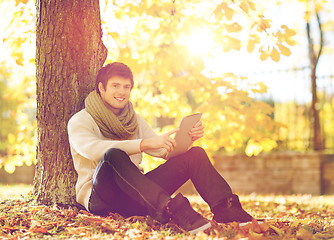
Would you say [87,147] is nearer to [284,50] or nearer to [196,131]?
[196,131]

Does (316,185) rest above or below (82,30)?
below

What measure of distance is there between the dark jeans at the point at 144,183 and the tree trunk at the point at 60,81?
0.64m

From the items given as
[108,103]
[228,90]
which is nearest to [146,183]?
[108,103]

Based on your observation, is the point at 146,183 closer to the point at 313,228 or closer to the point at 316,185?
the point at 313,228

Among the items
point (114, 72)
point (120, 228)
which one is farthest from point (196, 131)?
point (120, 228)

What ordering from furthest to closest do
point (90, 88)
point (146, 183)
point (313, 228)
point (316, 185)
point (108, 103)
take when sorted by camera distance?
point (316, 185)
point (90, 88)
point (108, 103)
point (313, 228)
point (146, 183)

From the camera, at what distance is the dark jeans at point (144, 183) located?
304 cm

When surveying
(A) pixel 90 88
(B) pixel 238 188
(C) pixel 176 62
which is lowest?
(B) pixel 238 188

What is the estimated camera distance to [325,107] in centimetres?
935

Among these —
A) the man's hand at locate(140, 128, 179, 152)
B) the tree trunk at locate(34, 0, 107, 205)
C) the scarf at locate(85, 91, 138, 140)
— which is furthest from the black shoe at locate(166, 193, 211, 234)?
the tree trunk at locate(34, 0, 107, 205)

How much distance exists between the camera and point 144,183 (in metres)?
3.04

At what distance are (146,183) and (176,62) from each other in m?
3.09

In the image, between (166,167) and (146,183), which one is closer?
(146,183)

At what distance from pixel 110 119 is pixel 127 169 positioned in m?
0.59
